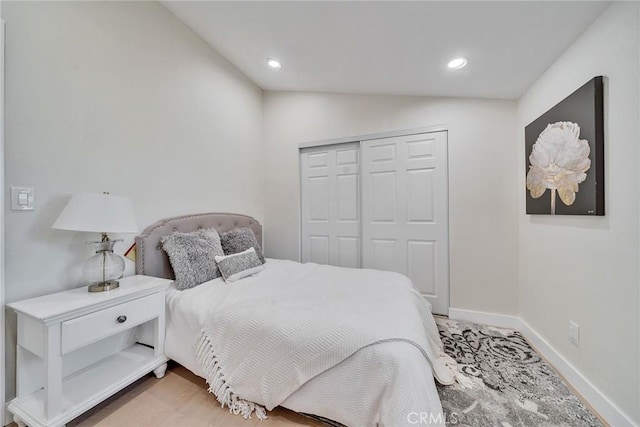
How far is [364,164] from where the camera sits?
9.24ft

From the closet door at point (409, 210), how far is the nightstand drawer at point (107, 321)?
2.06 metres

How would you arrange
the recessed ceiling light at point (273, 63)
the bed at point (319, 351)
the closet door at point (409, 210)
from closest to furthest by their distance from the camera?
the bed at point (319, 351), the recessed ceiling light at point (273, 63), the closet door at point (409, 210)

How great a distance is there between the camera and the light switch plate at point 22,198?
1.23 metres

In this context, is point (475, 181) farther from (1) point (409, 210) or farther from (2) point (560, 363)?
(2) point (560, 363)

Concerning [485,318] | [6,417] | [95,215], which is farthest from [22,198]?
[485,318]

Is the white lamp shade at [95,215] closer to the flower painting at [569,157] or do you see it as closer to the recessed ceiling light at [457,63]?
the recessed ceiling light at [457,63]

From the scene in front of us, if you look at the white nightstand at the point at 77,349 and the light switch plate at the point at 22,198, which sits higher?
the light switch plate at the point at 22,198

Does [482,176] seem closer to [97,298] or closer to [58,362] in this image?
[97,298]

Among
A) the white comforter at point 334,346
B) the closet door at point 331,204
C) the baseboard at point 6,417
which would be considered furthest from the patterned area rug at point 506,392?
the baseboard at point 6,417

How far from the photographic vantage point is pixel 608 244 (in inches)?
50.9

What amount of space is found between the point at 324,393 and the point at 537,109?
8.44ft

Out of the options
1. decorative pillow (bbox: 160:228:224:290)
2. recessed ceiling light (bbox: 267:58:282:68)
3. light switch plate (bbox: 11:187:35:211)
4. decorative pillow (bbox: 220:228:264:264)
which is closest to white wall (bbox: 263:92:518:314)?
recessed ceiling light (bbox: 267:58:282:68)

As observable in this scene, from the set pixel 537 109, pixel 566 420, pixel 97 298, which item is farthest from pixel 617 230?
pixel 97 298

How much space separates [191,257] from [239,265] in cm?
37
